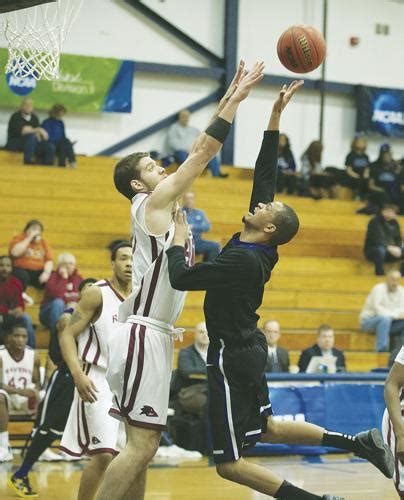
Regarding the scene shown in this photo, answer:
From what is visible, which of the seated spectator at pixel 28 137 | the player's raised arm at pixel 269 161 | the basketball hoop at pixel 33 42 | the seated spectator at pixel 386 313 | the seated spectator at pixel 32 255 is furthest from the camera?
the seated spectator at pixel 28 137

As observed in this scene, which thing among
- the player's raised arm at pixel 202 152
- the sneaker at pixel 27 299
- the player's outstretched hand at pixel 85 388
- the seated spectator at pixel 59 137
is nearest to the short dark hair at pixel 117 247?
the player's outstretched hand at pixel 85 388

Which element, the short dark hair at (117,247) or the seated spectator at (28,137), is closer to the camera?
the short dark hair at (117,247)

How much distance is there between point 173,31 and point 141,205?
14507 mm

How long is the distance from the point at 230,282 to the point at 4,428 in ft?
16.6

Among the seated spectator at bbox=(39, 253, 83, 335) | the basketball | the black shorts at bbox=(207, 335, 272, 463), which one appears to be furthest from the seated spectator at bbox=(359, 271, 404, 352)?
the black shorts at bbox=(207, 335, 272, 463)

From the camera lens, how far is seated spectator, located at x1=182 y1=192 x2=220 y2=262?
1460cm

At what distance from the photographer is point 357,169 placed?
19172mm

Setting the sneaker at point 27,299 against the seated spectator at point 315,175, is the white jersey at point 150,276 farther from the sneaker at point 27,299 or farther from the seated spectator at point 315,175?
the seated spectator at point 315,175

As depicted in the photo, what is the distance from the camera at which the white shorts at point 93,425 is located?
6566mm

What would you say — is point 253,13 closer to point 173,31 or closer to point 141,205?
point 173,31

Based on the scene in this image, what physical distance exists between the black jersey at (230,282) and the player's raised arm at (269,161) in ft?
0.26

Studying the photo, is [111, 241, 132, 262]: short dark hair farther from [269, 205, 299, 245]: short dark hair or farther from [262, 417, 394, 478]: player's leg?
[262, 417, 394, 478]: player's leg

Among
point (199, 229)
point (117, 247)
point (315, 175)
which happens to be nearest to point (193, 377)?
point (199, 229)

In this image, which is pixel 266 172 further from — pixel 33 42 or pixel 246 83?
pixel 33 42
